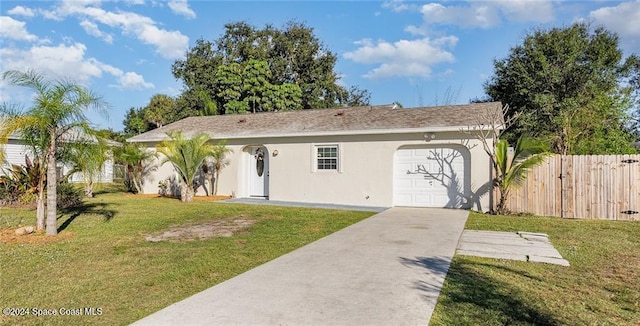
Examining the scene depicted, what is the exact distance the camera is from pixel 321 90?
3372 centimetres

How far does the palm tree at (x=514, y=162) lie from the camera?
34.8 feet

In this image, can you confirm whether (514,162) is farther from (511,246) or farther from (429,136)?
(511,246)

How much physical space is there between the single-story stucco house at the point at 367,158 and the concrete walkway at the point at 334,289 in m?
5.53

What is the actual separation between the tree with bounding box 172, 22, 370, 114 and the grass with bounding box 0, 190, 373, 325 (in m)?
23.7

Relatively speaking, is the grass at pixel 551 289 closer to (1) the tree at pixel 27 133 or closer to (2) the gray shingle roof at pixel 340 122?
(2) the gray shingle roof at pixel 340 122

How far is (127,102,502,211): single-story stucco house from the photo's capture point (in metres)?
12.2

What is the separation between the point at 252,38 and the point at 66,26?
22543mm

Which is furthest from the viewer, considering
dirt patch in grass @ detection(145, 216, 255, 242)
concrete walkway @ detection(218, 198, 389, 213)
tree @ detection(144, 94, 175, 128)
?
tree @ detection(144, 94, 175, 128)

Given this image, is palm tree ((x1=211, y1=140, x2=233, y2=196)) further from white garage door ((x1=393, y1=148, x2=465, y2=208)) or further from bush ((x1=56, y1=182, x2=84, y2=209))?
white garage door ((x1=393, y1=148, x2=465, y2=208))

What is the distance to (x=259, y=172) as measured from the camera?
51.8 ft

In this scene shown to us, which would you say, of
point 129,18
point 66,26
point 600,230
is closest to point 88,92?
point 66,26

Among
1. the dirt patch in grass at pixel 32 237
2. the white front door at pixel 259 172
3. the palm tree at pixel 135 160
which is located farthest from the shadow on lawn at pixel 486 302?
the palm tree at pixel 135 160

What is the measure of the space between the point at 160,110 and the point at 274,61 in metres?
11.1

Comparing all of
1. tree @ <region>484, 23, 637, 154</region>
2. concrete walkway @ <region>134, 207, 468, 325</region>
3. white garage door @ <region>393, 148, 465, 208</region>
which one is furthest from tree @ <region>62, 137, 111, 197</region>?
tree @ <region>484, 23, 637, 154</region>
